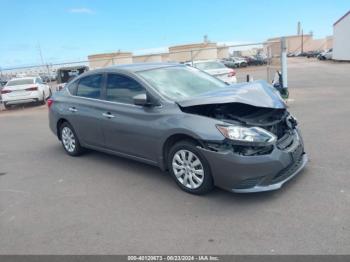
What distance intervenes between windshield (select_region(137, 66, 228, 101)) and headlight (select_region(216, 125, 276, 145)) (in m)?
0.99

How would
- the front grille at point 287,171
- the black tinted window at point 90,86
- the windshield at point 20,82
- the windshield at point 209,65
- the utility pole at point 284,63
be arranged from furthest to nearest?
the windshield at point 20,82 → the windshield at point 209,65 → the utility pole at point 284,63 → the black tinted window at point 90,86 → the front grille at point 287,171

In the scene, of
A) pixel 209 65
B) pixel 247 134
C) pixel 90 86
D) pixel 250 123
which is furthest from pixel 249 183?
pixel 209 65

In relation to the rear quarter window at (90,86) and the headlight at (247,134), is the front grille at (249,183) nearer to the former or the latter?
the headlight at (247,134)

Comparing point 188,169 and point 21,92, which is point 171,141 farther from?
point 21,92

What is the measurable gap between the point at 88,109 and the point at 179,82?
1.69m

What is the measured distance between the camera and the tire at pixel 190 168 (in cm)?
437

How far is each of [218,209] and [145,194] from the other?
3.55 ft

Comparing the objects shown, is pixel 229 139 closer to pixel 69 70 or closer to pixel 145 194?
pixel 145 194

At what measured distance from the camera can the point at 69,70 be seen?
777 inches

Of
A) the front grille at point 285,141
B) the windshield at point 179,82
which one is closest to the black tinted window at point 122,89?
the windshield at point 179,82

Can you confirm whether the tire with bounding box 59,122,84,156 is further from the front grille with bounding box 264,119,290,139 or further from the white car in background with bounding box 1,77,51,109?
the white car in background with bounding box 1,77,51,109

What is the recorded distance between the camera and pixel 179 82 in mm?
5379

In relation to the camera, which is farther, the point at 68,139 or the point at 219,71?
the point at 219,71

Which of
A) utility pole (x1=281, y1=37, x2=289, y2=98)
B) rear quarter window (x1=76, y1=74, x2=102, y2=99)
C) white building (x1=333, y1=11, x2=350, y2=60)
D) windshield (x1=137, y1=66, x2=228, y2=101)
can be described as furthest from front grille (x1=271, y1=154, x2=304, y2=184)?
white building (x1=333, y1=11, x2=350, y2=60)
